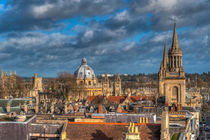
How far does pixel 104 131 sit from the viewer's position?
35.2 metres

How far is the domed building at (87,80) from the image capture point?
137m

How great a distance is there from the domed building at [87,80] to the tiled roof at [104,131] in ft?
320

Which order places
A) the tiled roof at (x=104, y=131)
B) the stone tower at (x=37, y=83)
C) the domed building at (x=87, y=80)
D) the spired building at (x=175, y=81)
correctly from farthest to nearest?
the stone tower at (x=37, y=83)
the domed building at (x=87, y=80)
the spired building at (x=175, y=81)
the tiled roof at (x=104, y=131)

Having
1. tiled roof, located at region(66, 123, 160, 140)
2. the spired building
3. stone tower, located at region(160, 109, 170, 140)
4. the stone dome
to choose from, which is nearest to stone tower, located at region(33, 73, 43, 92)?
the stone dome

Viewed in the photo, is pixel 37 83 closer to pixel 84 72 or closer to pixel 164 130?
pixel 84 72

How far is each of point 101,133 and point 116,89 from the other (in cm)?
11197

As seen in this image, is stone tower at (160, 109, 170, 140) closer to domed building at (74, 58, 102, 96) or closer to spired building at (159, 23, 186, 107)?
spired building at (159, 23, 186, 107)

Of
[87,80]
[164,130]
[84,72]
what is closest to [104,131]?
[164,130]

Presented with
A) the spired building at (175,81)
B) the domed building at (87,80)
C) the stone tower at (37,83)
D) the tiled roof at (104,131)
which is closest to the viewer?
the tiled roof at (104,131)

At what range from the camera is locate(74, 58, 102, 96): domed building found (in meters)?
137

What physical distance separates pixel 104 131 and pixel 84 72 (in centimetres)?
10973

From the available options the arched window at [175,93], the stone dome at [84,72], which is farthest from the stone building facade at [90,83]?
the arched window at [175,93]

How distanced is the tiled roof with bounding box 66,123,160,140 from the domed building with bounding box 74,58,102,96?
97.6 m

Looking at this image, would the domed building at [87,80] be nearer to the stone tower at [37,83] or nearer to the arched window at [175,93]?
the stone tower at [37,83]
